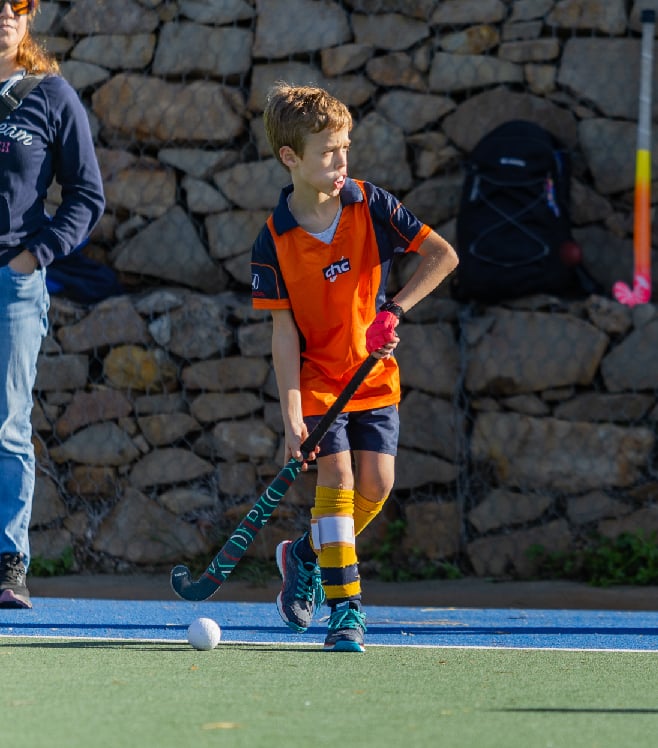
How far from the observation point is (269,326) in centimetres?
682

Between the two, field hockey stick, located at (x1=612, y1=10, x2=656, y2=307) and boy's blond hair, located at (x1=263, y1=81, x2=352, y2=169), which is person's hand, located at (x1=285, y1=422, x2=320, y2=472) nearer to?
boy's blond hair, located at (x1=263, y1=81, x2=352, y2=169)

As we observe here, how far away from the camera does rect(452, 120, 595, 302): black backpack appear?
21.6 feet

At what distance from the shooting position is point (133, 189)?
24.2ft

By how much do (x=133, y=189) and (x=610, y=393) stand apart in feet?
8.54

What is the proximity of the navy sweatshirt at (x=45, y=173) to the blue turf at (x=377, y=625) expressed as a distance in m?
1.21

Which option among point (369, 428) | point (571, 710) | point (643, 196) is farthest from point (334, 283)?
point (643, 196)

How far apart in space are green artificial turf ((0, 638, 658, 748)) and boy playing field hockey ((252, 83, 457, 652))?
0.43 m

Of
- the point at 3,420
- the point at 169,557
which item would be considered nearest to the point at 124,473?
the point at 169,557

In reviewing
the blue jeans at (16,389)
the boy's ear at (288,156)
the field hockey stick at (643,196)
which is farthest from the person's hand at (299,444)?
the field hockey stick at (643,196)

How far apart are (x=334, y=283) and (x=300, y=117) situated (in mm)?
490

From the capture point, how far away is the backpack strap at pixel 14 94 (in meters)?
4.75

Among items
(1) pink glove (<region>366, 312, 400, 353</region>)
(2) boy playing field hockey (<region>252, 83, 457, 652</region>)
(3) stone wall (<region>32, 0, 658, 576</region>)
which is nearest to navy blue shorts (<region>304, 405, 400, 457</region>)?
(2) boy playing field hockey (<region>252, 83, 457, 652</region>)

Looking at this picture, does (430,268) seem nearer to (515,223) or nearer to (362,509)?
(362,509)

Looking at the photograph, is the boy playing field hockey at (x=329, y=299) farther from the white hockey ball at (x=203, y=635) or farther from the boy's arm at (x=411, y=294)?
the white hockey ball at (x=203, y=635)
